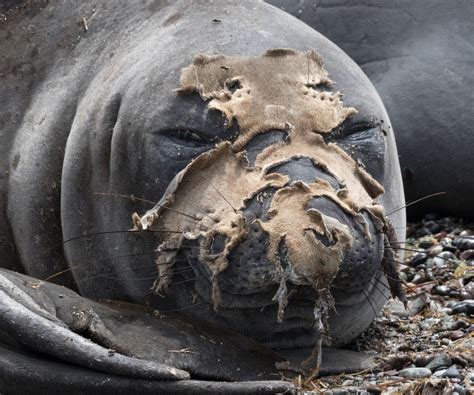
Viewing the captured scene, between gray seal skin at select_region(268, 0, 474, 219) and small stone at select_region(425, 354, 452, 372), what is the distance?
3156 millimetres

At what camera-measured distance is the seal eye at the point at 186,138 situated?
17.0 feet

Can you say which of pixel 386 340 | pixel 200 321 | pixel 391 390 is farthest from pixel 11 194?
pixel 391 390

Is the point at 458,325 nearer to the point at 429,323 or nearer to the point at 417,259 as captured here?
the point at 429,323

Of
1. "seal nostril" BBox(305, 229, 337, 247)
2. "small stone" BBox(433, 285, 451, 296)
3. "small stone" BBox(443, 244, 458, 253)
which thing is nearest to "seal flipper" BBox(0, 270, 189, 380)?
"seal nostril" BBox(305, 229, 337, 247)

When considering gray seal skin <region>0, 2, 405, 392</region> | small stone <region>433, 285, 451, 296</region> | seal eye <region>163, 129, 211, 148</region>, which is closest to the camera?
gray seal skin <region>0, 2, 405, 392</region>

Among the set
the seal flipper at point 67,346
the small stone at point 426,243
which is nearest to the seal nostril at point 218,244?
the seal flipper at point 67,346

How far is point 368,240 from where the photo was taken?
4.80 m

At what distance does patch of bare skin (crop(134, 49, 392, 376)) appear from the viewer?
4574 millimetres

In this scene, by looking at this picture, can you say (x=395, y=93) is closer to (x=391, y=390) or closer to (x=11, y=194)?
(x=11, y=194)

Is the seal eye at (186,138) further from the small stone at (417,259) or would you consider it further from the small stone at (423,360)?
the small stone at (417,259)

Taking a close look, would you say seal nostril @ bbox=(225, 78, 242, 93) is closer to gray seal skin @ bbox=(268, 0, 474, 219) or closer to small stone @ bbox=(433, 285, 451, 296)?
small stone @ bbox=(433, 285, 451, 296)

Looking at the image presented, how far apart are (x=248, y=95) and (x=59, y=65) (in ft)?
4.48

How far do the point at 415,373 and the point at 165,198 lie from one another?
107cm

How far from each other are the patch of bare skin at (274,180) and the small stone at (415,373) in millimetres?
303
